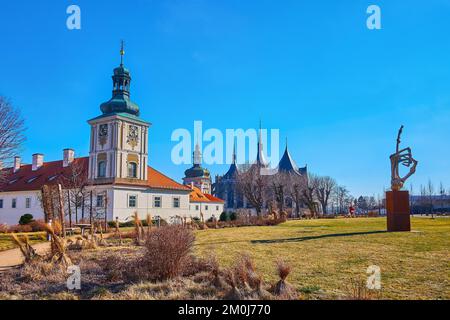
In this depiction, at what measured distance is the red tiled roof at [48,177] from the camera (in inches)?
1671

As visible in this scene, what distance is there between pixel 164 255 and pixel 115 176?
32.9 m

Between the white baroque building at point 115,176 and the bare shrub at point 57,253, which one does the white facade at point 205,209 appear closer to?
the white baroque building at point 115,176

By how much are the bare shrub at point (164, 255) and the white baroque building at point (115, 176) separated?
30862mm

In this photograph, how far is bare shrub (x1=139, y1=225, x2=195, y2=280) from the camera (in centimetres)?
768

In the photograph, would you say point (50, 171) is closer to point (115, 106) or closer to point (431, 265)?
point (115, 106)

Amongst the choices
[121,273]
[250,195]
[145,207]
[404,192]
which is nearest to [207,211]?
[250,195]

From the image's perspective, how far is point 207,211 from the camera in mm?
58125

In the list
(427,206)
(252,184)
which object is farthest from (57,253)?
(427,206)

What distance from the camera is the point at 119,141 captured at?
132 ft

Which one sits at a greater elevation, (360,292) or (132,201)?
(132,201)

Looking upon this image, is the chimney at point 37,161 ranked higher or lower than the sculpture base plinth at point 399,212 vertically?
higher

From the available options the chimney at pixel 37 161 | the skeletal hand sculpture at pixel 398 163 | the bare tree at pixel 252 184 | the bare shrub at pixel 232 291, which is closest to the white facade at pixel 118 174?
the chimney at pixel 37 161

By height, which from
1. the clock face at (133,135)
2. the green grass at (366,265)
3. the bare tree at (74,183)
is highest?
the clock face at (133,135)

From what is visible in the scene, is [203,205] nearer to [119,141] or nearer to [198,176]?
[198,176]
